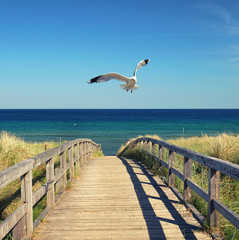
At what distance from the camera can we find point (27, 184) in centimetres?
325

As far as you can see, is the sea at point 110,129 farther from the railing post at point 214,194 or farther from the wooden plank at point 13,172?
the wooden plank at point 13,172

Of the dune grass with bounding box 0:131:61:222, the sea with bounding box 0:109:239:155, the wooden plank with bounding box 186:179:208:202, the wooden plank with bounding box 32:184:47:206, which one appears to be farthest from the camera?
the sea with bounding box 0:109:239:155

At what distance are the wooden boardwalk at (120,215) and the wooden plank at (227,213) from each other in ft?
1.35

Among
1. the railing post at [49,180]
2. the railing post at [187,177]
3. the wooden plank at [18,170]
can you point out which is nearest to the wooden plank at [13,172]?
the wooden plank at [18,170]

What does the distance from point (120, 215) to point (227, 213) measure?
1752mm

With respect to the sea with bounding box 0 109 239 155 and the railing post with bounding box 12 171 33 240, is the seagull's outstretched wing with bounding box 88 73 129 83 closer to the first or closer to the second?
the sea with bounding box 0 109 239 155

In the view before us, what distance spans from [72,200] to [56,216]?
2.85ft

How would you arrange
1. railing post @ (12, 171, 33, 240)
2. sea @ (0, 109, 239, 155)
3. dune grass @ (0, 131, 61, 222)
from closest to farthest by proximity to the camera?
railing post @ (12, 171, 33, 240)
dune grass @ (0, 131, 61, 222)
sea @ (0, 109, 239, 155)

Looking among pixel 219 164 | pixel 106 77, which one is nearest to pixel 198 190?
pixel 219 164

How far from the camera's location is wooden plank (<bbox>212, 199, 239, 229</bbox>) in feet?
9.36

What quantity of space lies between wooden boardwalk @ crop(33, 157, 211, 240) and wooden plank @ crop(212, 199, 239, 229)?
1.35 ft

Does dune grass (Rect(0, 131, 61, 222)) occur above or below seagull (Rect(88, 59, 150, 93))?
below

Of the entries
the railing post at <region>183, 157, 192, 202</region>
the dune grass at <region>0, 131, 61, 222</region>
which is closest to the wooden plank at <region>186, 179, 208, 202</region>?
the railing post at <region>183, 157, 192, 202</region>

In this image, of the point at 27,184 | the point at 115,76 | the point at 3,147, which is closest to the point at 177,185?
the point at 27,184
